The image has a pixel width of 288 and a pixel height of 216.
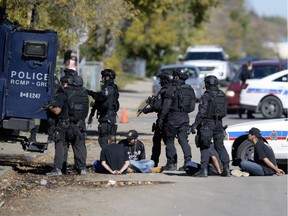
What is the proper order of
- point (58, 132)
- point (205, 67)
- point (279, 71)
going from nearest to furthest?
point (58, 132), point (279, 71), point (205, 67)

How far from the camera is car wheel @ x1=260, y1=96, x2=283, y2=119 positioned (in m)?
26.5

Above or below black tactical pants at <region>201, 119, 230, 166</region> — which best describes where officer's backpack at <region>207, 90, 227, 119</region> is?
above

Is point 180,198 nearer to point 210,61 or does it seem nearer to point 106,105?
point 106,105

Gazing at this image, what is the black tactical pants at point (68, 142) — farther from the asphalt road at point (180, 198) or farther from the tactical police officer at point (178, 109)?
the tactical police officer at point (178, 109)

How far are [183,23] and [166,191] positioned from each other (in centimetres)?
4649

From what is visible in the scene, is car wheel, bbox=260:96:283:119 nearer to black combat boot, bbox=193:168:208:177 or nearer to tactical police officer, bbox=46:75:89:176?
black combat boot, bbox=193:168:208:177

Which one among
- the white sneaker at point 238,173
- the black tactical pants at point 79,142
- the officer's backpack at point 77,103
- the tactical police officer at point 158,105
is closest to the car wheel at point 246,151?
the white sneaker at point 238,173

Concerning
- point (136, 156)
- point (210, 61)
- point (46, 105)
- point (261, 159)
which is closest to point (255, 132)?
point (261, 159)

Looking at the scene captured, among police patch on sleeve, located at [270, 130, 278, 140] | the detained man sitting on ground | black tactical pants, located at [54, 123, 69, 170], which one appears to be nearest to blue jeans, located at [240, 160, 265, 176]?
police patch on sleeve, located at [270, 130, 278, 140]

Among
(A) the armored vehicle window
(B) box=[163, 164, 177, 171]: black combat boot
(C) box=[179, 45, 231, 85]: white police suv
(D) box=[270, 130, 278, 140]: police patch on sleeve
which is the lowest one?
(B) box=[163, 164, 177, 171]: black combat boot

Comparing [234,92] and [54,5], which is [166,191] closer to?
[54,5]

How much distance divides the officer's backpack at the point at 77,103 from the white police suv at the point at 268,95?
12634 millimetres

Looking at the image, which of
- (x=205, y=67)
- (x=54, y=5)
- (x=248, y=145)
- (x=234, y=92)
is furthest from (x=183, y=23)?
(x=248, y=145)

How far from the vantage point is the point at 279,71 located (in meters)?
27.6
